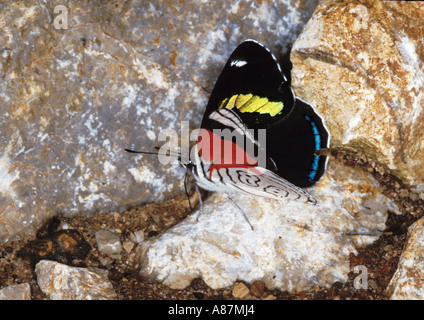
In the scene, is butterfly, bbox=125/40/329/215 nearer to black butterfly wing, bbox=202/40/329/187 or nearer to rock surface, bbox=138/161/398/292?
black butterfly wing, bbox=202/40/329/187

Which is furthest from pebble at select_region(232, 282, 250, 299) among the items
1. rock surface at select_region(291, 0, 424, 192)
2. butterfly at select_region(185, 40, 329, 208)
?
rock surface at select_region(291, 0, 424, 192)

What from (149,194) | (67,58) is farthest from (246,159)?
(67,58)

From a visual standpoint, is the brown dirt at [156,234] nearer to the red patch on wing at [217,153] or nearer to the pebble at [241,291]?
the pebble at [241,291]

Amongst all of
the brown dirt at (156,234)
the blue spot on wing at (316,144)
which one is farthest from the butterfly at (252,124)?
the brown dirt at (156,234)

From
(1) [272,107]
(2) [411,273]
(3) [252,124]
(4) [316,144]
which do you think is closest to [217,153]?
(3) [252,124]

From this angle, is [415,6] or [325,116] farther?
[325,116]

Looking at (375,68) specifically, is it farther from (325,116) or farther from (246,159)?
(246,159)

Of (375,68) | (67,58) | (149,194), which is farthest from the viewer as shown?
(149,194)

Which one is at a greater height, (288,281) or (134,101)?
(134,101)
